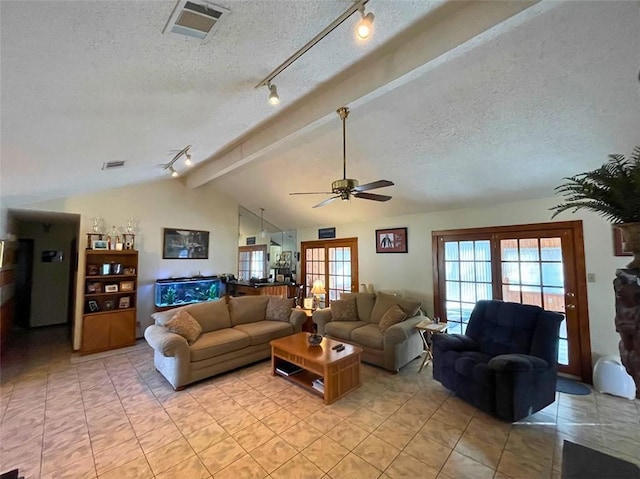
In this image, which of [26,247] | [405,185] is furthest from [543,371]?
[26,247]

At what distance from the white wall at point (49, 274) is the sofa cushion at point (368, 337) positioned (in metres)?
6.31

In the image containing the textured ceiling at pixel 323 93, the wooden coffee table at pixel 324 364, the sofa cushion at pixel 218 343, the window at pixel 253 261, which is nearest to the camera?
the textured ceiling at pixel 323 93

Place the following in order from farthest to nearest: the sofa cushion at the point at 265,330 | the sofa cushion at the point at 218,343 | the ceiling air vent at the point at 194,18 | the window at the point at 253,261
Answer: the window at the point at 253,261, the sofa cushion at the point at 265,330, the sofa cushion at the point at 218,343, the ceiling air vent at the point at 194,18

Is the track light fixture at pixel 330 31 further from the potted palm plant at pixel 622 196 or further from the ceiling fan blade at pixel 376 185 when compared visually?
the potted palm plant at pixel 622 196

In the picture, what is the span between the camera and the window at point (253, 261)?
8.05 metres

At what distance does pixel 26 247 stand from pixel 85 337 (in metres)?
3.31

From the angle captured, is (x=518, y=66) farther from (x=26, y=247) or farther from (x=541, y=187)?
(x=26, y=247)

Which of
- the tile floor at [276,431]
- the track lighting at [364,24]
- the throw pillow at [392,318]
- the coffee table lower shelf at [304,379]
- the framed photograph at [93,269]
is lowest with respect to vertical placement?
the tile floor at [276,431]

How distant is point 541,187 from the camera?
11.6ft

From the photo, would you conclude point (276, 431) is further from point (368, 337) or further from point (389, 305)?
point (389, 305)

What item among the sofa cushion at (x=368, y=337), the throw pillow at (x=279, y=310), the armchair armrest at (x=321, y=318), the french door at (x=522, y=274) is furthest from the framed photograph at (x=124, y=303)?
the french door at (x=522, y=274)

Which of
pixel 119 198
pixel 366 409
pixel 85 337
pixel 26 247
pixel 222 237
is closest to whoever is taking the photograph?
pixel 366 409

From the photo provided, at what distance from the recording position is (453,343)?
325cm

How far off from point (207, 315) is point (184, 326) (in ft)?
1.82
